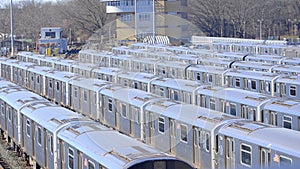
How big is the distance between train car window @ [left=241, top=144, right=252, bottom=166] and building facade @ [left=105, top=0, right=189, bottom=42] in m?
24.8

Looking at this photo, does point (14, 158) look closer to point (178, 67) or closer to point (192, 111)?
point (192, 111)

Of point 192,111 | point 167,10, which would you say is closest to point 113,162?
point 192,111

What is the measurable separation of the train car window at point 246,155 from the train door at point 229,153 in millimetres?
237

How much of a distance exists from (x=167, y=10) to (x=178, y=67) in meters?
19.7

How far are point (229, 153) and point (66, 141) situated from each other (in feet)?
9.57

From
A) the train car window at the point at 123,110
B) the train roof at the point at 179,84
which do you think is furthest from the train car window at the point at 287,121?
the train car window at the point at 123,110

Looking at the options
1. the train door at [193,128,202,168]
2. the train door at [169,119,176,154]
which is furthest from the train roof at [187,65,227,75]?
the train door at [193,128,202,168]

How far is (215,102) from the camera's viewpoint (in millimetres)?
13672

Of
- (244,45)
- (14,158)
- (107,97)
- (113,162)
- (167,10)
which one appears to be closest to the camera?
(113,162)

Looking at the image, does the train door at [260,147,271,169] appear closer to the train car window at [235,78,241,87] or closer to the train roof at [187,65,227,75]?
the train car window at [235,78,241,87]

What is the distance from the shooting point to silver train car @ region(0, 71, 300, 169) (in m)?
8.25

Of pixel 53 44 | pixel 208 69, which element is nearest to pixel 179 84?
pixel 208 69

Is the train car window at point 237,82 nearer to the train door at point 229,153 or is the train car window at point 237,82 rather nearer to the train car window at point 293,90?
the train car window at point 293,90

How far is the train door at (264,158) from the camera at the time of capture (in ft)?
27.3
